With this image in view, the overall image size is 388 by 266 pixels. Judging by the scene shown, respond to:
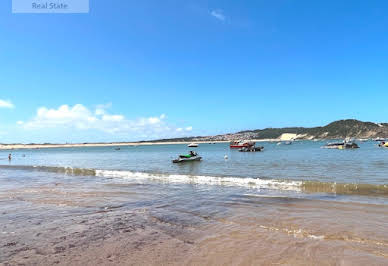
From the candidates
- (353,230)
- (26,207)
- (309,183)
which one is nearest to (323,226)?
(353,230)

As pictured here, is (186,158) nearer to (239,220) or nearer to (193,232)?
(239,220)

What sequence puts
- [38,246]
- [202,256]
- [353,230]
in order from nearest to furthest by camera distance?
[202,256], [38,246], [353,230]

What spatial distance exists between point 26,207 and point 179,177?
13.3 m

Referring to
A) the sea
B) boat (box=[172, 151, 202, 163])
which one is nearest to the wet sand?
the sea

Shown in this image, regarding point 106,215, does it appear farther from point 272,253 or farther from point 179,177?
point 179,177

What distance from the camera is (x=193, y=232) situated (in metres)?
8.25

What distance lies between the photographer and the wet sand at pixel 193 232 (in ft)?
20.6

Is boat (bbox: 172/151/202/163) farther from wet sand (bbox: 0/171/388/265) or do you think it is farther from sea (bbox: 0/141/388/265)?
wet sand (bbox: 0/171/388/265)

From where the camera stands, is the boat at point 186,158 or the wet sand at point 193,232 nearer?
the wet sand at point 193,232

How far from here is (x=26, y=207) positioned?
39.1 feet

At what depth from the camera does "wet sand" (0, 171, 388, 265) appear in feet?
20.6

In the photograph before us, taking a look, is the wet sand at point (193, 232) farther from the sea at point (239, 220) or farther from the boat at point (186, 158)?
the boat at point (186, 158)

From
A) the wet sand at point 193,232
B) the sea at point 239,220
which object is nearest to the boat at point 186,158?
the sea at point 239,220

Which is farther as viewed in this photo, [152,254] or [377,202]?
[377,202]
